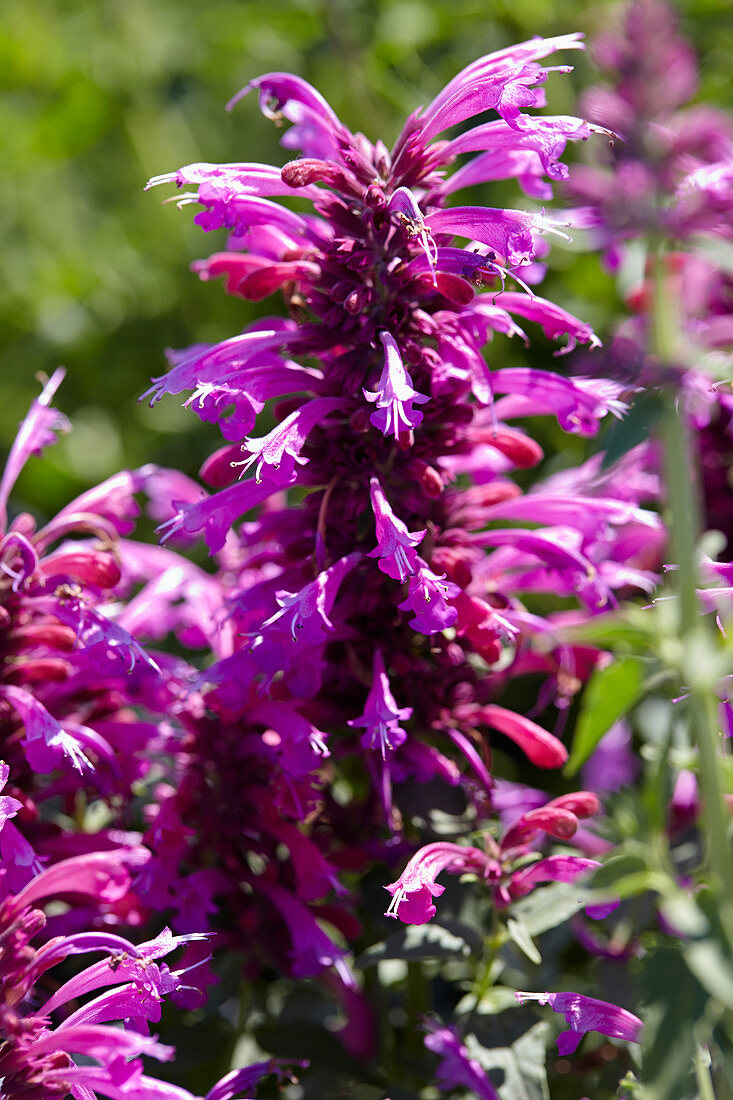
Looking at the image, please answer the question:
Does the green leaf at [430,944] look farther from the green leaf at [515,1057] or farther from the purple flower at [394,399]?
the purple flower at [394,399]

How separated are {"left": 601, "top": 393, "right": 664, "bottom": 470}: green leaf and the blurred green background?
183cm

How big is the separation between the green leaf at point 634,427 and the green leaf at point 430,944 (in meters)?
0.76

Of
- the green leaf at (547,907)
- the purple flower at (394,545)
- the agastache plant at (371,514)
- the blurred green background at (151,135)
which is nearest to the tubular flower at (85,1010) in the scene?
the agastache plant at (371,514)

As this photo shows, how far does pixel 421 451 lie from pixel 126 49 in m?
2.84

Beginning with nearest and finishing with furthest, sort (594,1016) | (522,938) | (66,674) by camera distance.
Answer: (594,1016) < (522,938) < (66,674)

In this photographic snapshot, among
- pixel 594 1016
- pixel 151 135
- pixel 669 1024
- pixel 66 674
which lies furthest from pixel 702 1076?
pixel 151 135

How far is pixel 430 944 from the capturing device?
4.90 feet

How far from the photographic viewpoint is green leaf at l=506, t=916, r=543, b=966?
140 cm

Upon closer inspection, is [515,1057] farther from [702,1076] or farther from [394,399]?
[394,399]

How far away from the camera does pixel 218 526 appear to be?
62.6 inches

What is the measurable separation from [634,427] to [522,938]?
0.76m

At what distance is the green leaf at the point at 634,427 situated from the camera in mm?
982

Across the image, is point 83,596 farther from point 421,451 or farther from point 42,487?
point 42,487

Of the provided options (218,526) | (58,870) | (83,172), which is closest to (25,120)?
(83,172)
